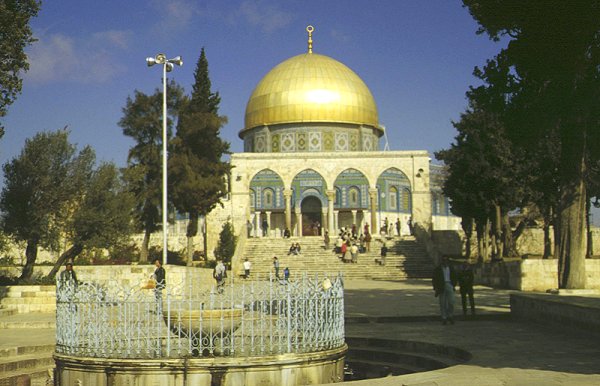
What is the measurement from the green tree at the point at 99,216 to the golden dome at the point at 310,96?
2515 cm

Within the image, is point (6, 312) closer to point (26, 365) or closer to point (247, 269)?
point (26, 365)

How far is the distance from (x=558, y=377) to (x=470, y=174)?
20582mm

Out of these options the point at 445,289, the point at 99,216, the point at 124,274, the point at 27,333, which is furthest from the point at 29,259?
the point at 445,289

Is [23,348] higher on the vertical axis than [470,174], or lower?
lower

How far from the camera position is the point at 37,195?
837 inches

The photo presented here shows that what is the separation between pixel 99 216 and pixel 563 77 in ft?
47.1

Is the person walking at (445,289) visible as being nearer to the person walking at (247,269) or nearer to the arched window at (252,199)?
the person walking at (247,269)

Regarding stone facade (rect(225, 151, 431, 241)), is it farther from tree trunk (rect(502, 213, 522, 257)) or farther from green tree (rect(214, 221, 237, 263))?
tree trunk (rect(502, 213, 522, 257))

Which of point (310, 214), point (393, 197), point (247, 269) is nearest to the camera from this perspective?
point (247, 269)

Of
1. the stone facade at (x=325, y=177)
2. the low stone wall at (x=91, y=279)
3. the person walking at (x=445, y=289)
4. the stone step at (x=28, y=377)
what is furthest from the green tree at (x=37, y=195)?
the stone facade at (x=325, y=177)

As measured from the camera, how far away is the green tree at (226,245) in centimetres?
3459

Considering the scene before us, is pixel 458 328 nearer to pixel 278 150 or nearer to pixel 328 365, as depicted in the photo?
pixel 328 365

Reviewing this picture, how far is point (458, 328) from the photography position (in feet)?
42.8

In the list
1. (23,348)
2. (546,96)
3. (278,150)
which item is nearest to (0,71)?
(23,348)
